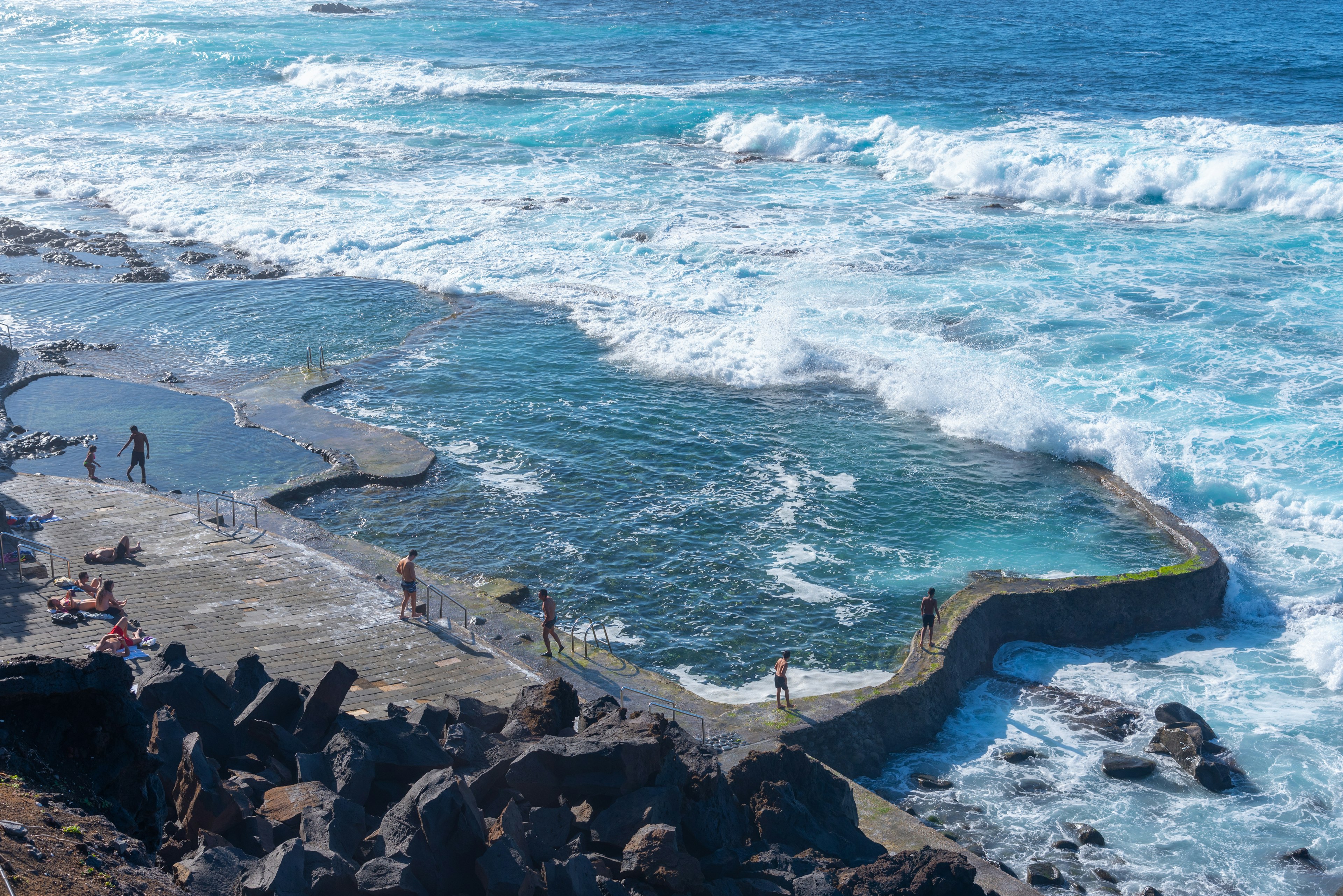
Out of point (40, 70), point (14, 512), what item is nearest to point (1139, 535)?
point (14, 512)

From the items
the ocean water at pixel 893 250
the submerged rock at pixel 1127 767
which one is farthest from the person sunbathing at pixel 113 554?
the submerged rock at pixel 1127 767

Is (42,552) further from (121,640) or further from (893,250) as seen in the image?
(893,250)

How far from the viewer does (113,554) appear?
16.2 meters

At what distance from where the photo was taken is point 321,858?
8.52 metres

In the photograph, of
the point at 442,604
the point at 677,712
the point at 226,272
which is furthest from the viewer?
the point at 226,272

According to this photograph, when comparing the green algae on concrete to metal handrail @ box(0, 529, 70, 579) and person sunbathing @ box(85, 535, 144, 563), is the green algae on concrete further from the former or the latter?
metal handrail @ box(0, 529, 70, 579)

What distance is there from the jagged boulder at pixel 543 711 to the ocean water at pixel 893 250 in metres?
3.89

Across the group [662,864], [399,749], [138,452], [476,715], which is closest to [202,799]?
[399,749]

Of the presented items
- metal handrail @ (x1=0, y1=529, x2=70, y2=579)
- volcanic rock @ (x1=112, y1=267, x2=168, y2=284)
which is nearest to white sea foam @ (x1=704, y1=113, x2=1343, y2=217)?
volcanic rock @ (x1=112, y1=267, x2=168, y2=284)

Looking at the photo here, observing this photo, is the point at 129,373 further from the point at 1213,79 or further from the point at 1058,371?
the point at 1213,79

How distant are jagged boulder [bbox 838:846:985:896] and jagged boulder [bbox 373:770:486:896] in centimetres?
344

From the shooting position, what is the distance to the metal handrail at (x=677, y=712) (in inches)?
523

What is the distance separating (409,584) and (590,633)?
276 cm

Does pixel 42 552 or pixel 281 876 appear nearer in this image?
pixel 281 876
